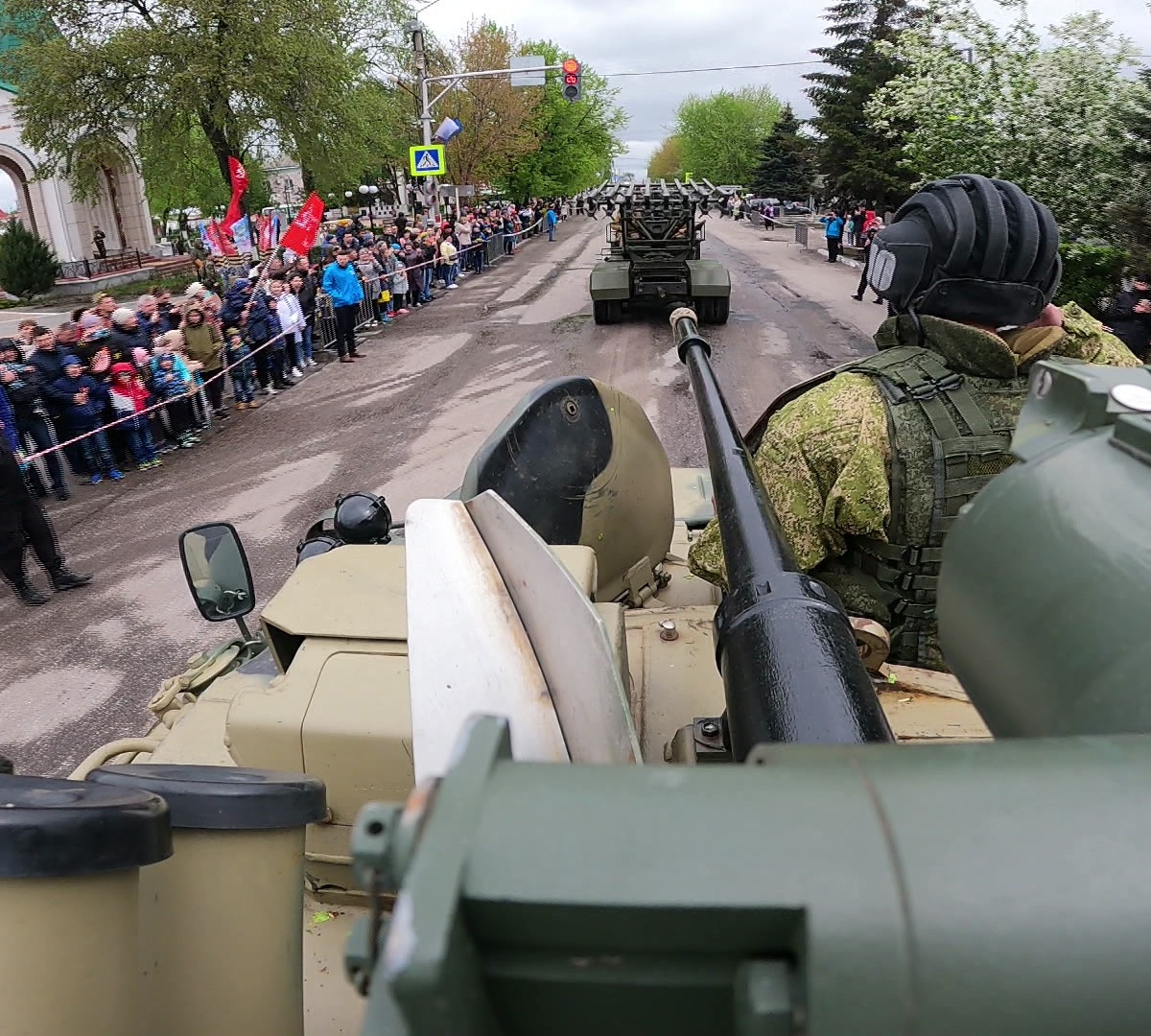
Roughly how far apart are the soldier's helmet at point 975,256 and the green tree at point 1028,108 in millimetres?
12829

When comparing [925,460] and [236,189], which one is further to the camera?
[236,189]

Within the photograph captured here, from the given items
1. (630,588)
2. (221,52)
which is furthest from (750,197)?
(630,588)

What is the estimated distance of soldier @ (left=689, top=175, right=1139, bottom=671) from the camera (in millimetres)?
2682

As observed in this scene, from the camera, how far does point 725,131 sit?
81188 mm

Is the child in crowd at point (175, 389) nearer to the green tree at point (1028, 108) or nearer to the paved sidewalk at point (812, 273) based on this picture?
the paved sidewalk at point (812, 273)

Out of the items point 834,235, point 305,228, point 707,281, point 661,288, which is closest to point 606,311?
point 661,288

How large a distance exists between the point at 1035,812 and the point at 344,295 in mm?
15785

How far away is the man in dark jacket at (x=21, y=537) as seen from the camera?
7.09m

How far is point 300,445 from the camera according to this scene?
439 inches

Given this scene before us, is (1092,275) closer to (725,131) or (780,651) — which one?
(780,651)

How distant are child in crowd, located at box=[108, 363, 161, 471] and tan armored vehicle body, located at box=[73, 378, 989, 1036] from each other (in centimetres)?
749

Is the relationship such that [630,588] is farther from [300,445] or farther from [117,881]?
[300,445]

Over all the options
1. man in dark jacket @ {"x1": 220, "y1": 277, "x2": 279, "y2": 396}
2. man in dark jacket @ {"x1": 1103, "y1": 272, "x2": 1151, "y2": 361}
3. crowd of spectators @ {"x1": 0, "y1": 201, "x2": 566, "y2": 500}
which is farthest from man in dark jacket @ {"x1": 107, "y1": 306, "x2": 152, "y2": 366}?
man in dark jacket @ {"x1": 1103, "y1": 272, "x2": 1151, "y2": 361}

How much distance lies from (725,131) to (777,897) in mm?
87890
